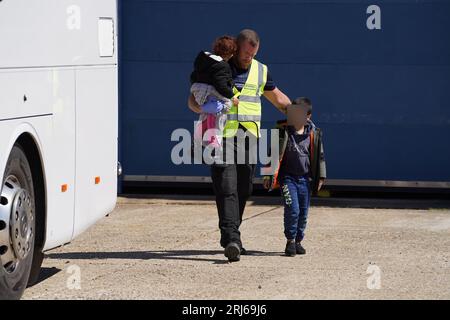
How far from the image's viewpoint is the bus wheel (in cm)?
748

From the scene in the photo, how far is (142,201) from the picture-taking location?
1413 cm

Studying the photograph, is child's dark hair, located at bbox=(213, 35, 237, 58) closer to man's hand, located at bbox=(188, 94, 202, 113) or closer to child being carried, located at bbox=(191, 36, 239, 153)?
child being carried, located at bbox=(191, 36, 239, 153)

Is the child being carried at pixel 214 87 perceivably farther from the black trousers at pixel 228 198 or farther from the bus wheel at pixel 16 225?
the bus wheel at pixel 16 225

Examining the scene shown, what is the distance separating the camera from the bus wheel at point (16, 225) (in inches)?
295

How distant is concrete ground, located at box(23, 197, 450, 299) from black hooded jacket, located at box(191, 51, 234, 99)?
1389mm

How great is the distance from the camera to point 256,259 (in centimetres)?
981

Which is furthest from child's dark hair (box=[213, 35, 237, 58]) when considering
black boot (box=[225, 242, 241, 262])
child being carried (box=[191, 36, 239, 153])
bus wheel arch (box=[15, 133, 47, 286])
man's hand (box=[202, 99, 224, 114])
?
bus wheel arch (box=[15, 133, 47, 286])

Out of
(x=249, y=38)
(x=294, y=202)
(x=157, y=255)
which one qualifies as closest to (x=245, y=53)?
(x=249, y=38)

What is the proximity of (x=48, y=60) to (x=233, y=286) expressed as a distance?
6.67 ft

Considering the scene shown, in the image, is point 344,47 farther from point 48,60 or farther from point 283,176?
point 48,60

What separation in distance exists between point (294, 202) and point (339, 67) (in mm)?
4399

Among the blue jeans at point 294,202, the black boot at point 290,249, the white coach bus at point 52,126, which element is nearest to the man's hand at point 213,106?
the white coach bus at point 52,126
